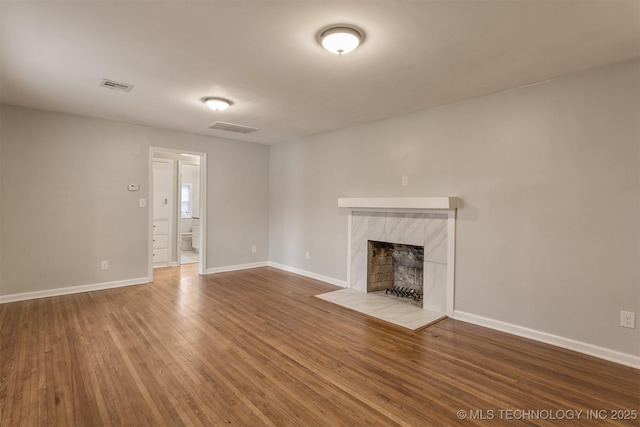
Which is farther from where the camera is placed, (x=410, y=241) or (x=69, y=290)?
(x=69, y=290)

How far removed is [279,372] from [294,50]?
8.14 feet

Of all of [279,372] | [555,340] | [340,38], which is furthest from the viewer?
[555,340]

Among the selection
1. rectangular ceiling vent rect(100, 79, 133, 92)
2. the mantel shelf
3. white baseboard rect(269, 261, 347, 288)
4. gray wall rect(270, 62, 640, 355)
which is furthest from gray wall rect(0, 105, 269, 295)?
gray wall rect(270, 62, 640, 355)

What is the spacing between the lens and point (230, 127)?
4945 millimetres

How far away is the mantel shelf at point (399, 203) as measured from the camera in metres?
3.51

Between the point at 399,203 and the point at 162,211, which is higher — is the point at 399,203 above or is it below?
above

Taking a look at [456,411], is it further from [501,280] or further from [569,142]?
[569,142]

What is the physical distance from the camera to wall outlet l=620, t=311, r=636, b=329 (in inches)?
99.2

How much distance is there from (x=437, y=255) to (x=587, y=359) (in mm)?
1556

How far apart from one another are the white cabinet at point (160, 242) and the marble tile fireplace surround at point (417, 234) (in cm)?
394

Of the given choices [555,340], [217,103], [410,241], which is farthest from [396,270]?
[217,103]

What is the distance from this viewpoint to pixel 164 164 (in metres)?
6.46

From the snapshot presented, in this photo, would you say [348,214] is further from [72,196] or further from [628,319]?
[72,196]

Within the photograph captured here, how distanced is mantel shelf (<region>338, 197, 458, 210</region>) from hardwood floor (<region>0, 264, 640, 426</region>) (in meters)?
1.30
